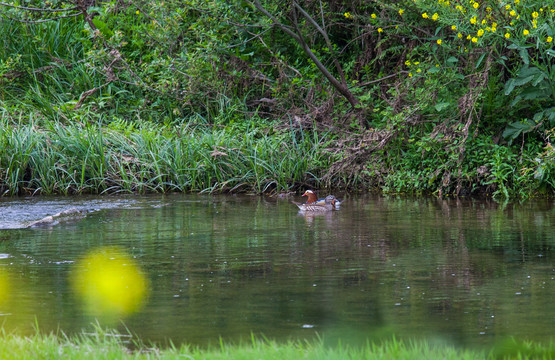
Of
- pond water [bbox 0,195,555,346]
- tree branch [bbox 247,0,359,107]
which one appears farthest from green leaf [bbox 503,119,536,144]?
tree branch [bbox 247,0,359,107]

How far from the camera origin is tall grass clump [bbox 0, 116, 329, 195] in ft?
49.2

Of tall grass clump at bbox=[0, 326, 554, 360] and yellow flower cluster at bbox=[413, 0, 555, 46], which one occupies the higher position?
yellow flower cluster at bbox=[413, 0, 555, 46]

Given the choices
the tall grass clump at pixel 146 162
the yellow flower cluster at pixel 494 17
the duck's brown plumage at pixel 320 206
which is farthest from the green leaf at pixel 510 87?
the tall grass clump at pixel 146 162

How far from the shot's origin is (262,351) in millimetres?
4215

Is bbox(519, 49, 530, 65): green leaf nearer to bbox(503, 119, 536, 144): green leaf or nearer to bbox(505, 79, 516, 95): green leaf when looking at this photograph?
bbox(505, 79, 516, 95): green leaf

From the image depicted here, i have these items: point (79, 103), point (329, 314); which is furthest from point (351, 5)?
point (329, 314)

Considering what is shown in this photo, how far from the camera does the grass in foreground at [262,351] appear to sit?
410 cm

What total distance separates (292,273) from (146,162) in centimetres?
904

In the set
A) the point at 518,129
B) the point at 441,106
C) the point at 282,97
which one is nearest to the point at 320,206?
the point at 441,106

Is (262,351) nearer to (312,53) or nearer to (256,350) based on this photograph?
(256,350)

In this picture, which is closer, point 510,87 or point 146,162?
point 510,87

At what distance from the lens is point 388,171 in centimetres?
1479

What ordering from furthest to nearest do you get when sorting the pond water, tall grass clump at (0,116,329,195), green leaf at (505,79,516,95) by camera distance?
tall grass clump at (0,116,329,195) → green leaf at (505,79,516,95) → the pond water

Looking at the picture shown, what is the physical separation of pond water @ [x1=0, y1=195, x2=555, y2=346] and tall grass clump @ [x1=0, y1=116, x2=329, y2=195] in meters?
3.35
